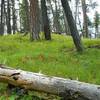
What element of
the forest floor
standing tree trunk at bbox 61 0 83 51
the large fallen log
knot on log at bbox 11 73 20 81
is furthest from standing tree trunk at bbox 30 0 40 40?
knot on log at bbox 11 73 20 81

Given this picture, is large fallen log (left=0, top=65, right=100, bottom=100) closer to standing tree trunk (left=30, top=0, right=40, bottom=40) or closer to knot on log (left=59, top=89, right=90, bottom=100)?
knot on log (left=59, top=89, right=90, bottom=100)

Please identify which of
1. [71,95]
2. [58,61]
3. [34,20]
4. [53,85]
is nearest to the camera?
[71,95]

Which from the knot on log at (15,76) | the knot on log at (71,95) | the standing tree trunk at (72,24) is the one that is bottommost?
the knot on log at (71,95)

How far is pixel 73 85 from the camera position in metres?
8.02

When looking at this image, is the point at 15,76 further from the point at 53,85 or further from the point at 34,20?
the point at 34,20

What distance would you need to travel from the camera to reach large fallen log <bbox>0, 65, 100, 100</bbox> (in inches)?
303

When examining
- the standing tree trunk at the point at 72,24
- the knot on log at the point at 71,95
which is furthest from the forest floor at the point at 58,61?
the knot on log at the point at 71,95

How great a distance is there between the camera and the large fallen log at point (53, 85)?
25.2ft

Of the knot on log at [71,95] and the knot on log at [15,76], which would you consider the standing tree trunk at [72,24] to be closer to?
the knot on log at [15,76]

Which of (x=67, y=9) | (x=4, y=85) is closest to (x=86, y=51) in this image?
(x=67, y=9)

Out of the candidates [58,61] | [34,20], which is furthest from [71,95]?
[34,20]

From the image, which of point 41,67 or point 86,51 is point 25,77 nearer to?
point 41,67

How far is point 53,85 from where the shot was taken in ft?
27.2

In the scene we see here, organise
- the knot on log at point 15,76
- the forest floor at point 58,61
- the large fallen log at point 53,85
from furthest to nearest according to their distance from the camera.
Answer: the forest floor at point 58,61 < the knot on log at point 15,76 < the large fallen log at point 53,85
